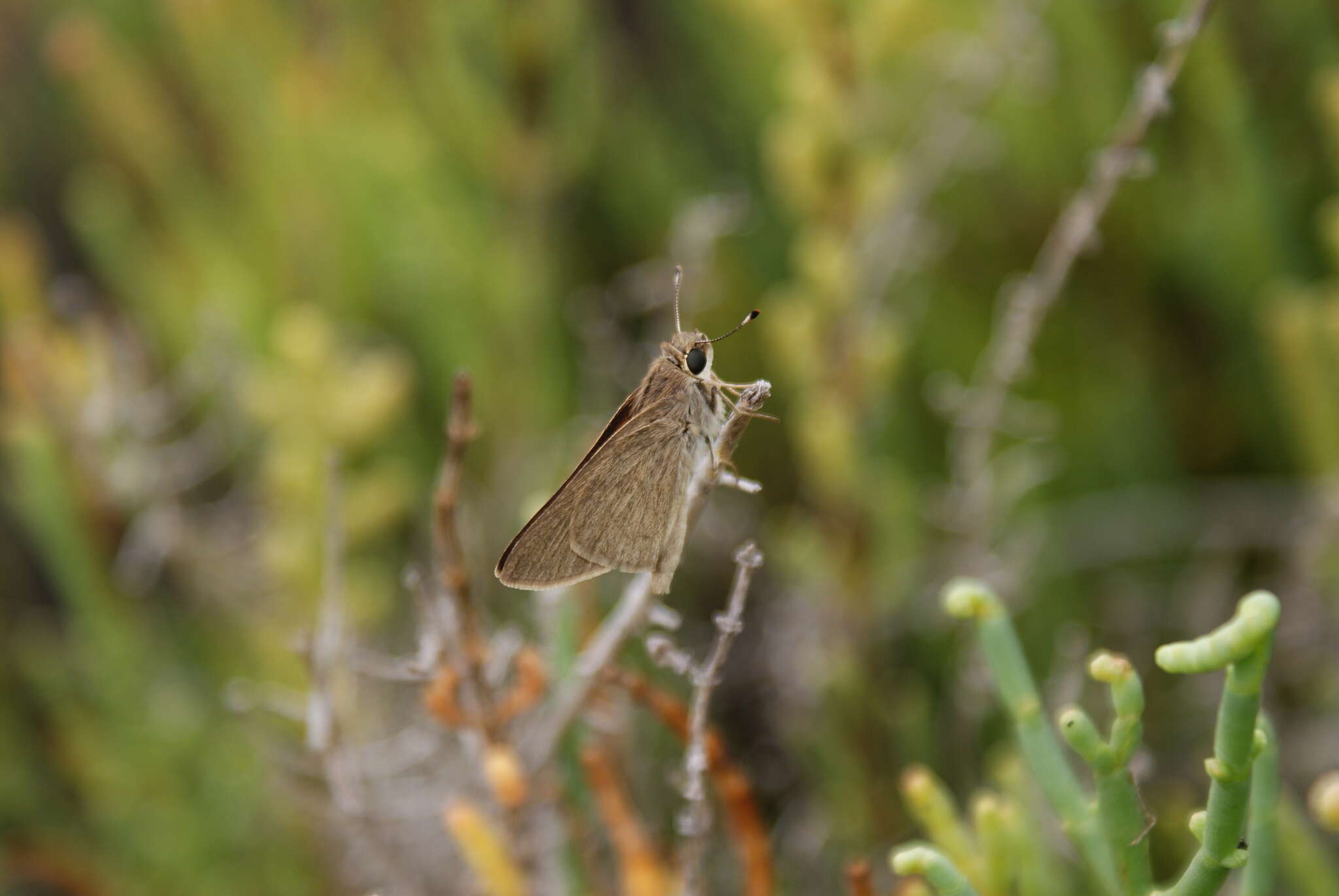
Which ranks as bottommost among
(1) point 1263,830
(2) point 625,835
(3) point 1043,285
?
(1) point 1263,830

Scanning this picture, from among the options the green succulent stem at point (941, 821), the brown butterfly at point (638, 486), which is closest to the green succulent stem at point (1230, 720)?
the green succulent stem at point (941, 821)

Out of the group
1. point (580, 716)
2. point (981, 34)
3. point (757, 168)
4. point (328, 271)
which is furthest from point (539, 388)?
point (580, 716)

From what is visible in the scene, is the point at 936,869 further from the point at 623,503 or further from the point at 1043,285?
the point at 1043,285

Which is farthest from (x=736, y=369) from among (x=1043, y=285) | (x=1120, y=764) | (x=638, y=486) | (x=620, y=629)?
(x=1120, y=764)

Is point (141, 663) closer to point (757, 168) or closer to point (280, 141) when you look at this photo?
point (280, 141)

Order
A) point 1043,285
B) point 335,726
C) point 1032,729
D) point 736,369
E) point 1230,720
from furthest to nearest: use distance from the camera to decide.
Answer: point 736,369 → point 1043,285 → point 335,726 → point 1032,729 → point 1230,720

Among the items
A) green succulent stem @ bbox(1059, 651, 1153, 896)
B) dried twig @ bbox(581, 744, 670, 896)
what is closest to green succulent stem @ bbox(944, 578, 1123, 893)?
green succulent stem @ bbox(1059, 651, 1153, 896)
